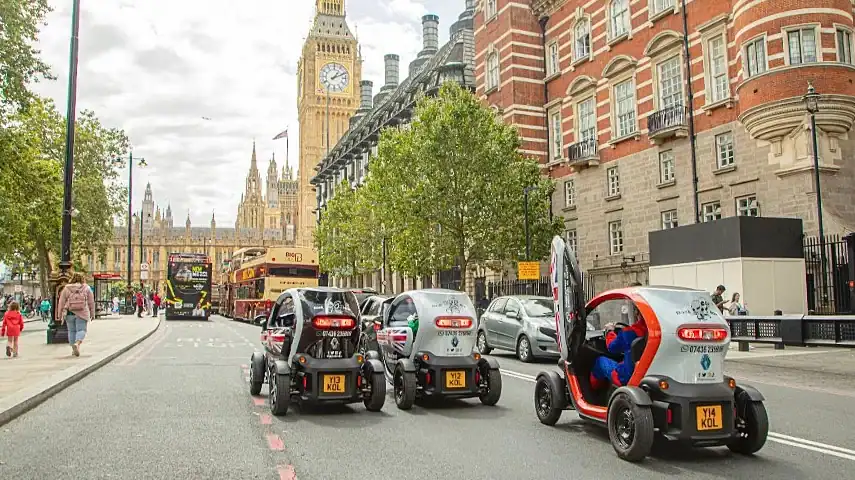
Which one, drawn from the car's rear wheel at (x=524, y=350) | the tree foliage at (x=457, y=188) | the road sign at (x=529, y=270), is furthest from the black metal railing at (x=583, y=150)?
the car's rear wheel at (x=524, y=350)

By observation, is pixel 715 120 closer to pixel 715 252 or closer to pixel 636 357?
pixel 715 252

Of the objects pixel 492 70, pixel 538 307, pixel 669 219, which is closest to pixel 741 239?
pixel 538 307

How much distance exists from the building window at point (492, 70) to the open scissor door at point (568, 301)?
103ft

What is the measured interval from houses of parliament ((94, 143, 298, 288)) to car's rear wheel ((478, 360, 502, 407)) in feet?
421

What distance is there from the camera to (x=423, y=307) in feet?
33.4

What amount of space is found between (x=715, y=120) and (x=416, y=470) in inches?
918

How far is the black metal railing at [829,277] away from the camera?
2078 cm

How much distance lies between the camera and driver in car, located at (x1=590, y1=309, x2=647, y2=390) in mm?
7230

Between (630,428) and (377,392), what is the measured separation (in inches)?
149

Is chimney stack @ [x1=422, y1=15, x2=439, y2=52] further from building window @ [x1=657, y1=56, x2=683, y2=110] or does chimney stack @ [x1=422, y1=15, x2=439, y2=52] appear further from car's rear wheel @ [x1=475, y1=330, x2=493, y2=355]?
car's rear wheel @ [x1=475, y1=330, x2=493, y2=355]

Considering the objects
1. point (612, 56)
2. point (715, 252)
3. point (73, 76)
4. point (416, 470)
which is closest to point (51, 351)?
point (73, 76)

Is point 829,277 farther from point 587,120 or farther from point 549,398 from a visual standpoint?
point 549,398

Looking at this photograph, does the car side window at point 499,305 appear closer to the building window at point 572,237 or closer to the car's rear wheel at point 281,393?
the car's rear wheel at point 281,393

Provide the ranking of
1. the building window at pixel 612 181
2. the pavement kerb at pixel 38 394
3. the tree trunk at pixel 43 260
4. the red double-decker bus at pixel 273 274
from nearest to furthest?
the pavement kerb at pixel 38 394 → the building window at pixel 612 181 → the red double-decker bus at pixel 273 274 → the tree trunk at pixel 43 260
